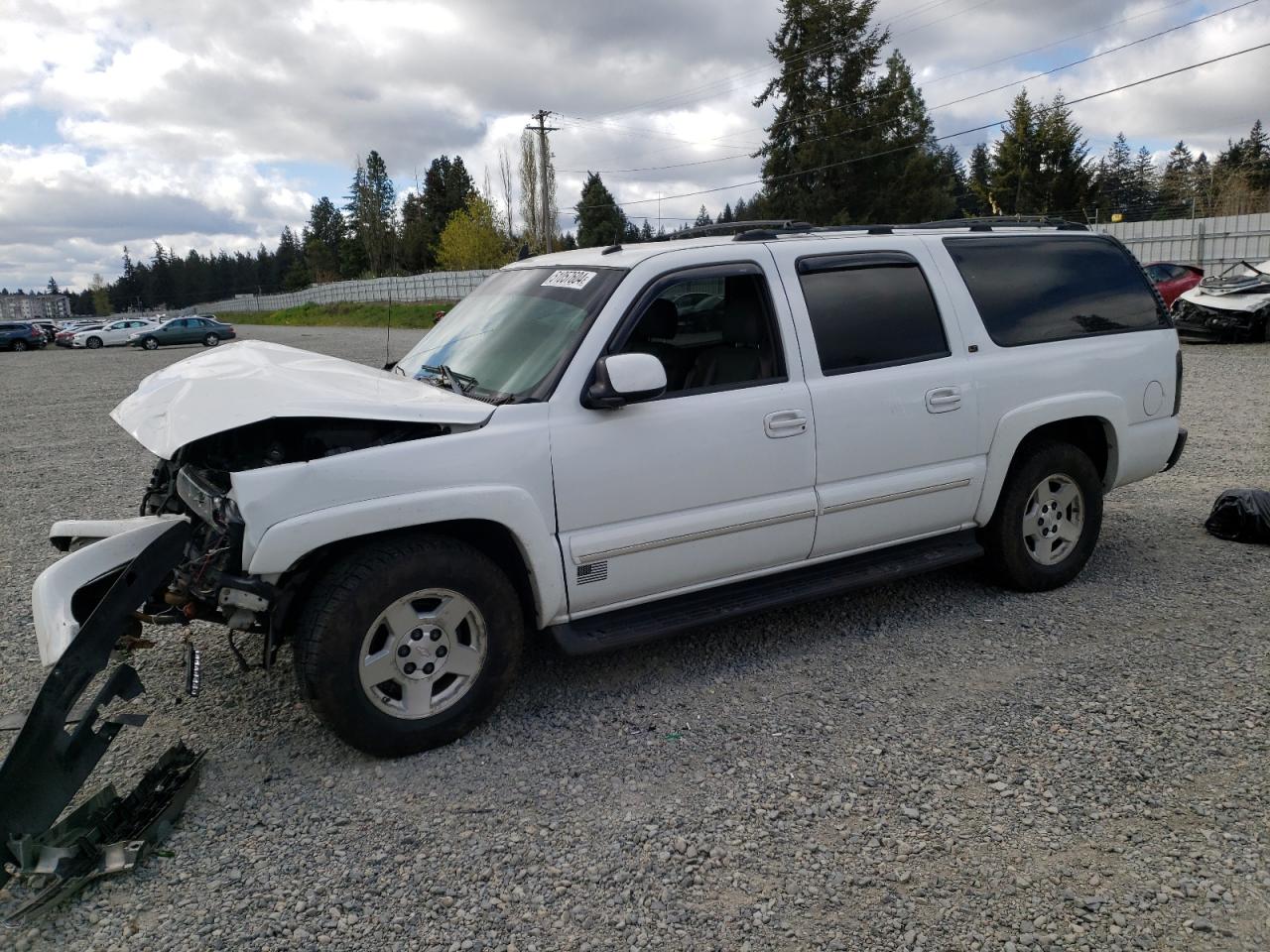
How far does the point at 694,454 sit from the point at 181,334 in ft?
136

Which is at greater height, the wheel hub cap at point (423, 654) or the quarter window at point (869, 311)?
the quarter window at point (869, 311)

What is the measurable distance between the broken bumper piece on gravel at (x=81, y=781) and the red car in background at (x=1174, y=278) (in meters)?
21.9

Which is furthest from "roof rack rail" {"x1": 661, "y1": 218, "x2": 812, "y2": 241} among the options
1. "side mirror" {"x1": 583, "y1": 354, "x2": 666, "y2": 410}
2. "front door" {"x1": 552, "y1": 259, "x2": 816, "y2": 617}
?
"side mirror" {"x1": 583, "y1": 354, "x2": 666, "y2": 410}

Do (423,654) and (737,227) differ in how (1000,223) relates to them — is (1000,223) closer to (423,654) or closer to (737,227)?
(737,227)

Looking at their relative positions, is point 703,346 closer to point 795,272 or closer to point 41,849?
point 795,272

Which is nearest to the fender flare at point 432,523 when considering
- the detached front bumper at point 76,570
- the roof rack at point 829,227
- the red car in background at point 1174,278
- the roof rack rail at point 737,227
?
the detached front bumper at point 76,570

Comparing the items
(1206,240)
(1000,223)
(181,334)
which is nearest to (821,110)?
(1206,240)

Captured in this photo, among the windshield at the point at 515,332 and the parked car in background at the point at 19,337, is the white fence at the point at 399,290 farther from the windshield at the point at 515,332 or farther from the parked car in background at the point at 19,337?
the windshield at the point at 515,332

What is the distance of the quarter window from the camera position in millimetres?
4199

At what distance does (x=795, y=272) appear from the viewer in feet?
13.7

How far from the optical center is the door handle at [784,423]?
3.96m

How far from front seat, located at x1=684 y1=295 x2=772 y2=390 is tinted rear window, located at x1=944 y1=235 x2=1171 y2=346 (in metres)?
1.28

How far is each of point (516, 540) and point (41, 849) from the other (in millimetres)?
1763

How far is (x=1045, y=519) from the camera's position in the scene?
16.2 ft
